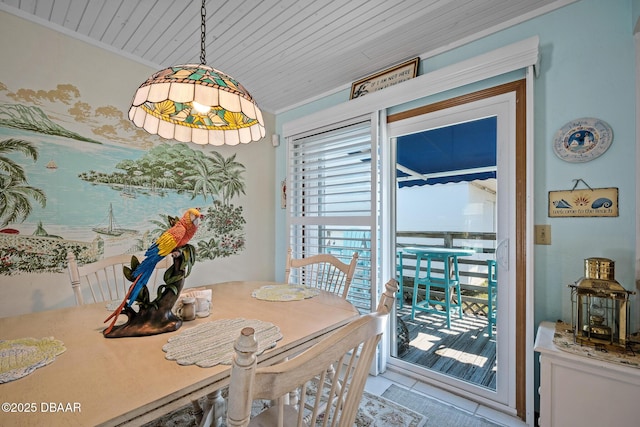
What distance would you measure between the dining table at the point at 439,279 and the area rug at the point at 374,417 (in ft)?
2.25

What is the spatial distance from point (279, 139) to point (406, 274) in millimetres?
1974

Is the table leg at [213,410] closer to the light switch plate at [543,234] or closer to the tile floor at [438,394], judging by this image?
the tile floor at [438,394]

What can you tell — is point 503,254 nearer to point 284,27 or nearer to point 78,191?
point 284,27

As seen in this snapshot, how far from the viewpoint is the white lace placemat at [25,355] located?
2.48ft

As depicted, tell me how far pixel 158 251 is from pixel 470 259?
1892 millimetres

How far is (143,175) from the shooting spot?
224cm

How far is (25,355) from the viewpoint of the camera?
0.85 meters

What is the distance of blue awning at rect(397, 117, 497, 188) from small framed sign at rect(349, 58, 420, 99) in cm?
43

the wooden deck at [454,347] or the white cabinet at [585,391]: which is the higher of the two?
the white cabinet at [585,391]

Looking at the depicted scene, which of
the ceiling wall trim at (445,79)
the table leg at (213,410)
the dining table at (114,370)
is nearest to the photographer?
the dining table at (114,370)

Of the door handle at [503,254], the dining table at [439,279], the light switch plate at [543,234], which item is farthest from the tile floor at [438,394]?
the light switch plate at [543,234]

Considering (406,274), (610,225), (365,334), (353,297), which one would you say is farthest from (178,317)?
(610,225)

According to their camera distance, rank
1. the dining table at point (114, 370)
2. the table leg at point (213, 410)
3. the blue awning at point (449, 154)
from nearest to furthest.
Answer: the dining table at point (114, 370), the table leg at point (213, 410), the blue awning at point (449, 154)

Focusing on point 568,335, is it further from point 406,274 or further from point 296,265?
point 296,265
